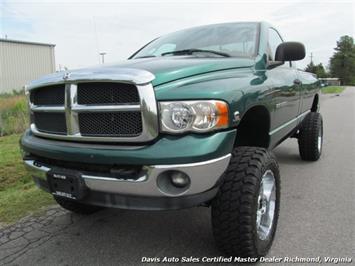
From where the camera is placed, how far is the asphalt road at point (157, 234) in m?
2.85

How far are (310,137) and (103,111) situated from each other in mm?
3711

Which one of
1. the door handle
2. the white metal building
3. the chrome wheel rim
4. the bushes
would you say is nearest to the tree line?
the white metal building

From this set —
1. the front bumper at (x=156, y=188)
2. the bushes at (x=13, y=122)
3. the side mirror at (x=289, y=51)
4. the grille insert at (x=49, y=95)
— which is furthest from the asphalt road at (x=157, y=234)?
the bushes at (x=13, y=122)

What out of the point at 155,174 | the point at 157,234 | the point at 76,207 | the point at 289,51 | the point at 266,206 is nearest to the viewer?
the point at 155,174

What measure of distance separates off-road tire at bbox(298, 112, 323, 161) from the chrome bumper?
3283mm

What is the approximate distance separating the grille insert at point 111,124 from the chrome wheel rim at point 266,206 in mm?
1065

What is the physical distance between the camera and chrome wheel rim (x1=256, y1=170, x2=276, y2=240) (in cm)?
277

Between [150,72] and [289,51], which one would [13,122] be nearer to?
[289,51]

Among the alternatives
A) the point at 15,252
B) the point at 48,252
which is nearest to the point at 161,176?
the point at 48,252

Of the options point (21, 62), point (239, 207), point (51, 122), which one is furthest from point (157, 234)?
point (21, 62)

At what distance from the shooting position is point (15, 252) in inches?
117

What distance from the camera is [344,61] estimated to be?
277 ft

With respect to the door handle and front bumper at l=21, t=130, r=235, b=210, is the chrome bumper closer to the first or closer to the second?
front bumper at l=21, t=130, r=235, b=210

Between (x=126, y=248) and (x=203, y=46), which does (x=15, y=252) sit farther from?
(x=203, y=46)
